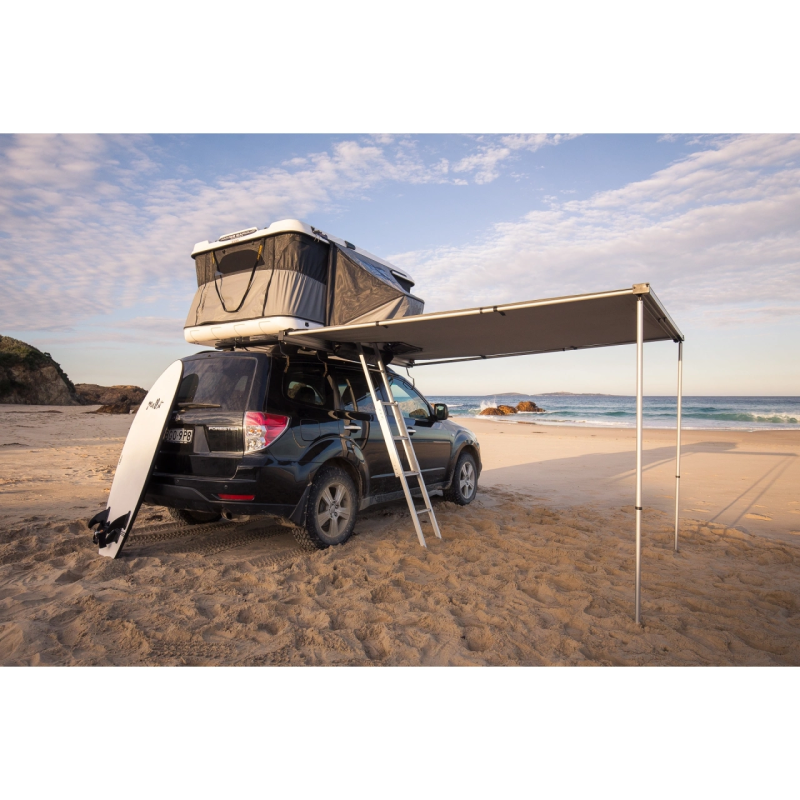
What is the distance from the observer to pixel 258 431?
4379mm

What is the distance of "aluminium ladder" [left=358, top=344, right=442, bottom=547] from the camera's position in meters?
5.29

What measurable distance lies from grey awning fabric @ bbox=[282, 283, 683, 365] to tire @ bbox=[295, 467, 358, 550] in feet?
4.13

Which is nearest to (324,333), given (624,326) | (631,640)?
(624,326)

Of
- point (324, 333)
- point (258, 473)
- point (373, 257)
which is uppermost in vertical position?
point (373, 257)

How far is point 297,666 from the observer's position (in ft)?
9.35

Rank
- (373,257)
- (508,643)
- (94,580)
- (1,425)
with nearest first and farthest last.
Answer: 1. (508,643)
2. (94,580)
3. (373,257)
4. (1,425)

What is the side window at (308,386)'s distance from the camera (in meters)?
4.82

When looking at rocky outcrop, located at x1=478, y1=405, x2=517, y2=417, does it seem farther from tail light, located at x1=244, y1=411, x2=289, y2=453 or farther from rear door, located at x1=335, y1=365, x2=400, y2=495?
tail light, located at x1=244, y1=411, x2=289, y2=453

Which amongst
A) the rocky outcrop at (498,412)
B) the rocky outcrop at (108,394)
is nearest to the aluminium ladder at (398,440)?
the rocky outcrop at (108,394)

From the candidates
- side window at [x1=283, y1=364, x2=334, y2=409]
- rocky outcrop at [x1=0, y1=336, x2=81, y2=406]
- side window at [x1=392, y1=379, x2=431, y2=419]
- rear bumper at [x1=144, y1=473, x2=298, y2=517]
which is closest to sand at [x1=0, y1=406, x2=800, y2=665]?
rear bumper at [x1=144, y1=473, x2=298, y2=517]

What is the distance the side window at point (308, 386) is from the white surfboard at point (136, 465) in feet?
3.13

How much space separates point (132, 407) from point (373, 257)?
21.6 meters

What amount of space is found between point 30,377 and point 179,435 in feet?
81.6

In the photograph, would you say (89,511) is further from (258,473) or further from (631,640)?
(631,640)
